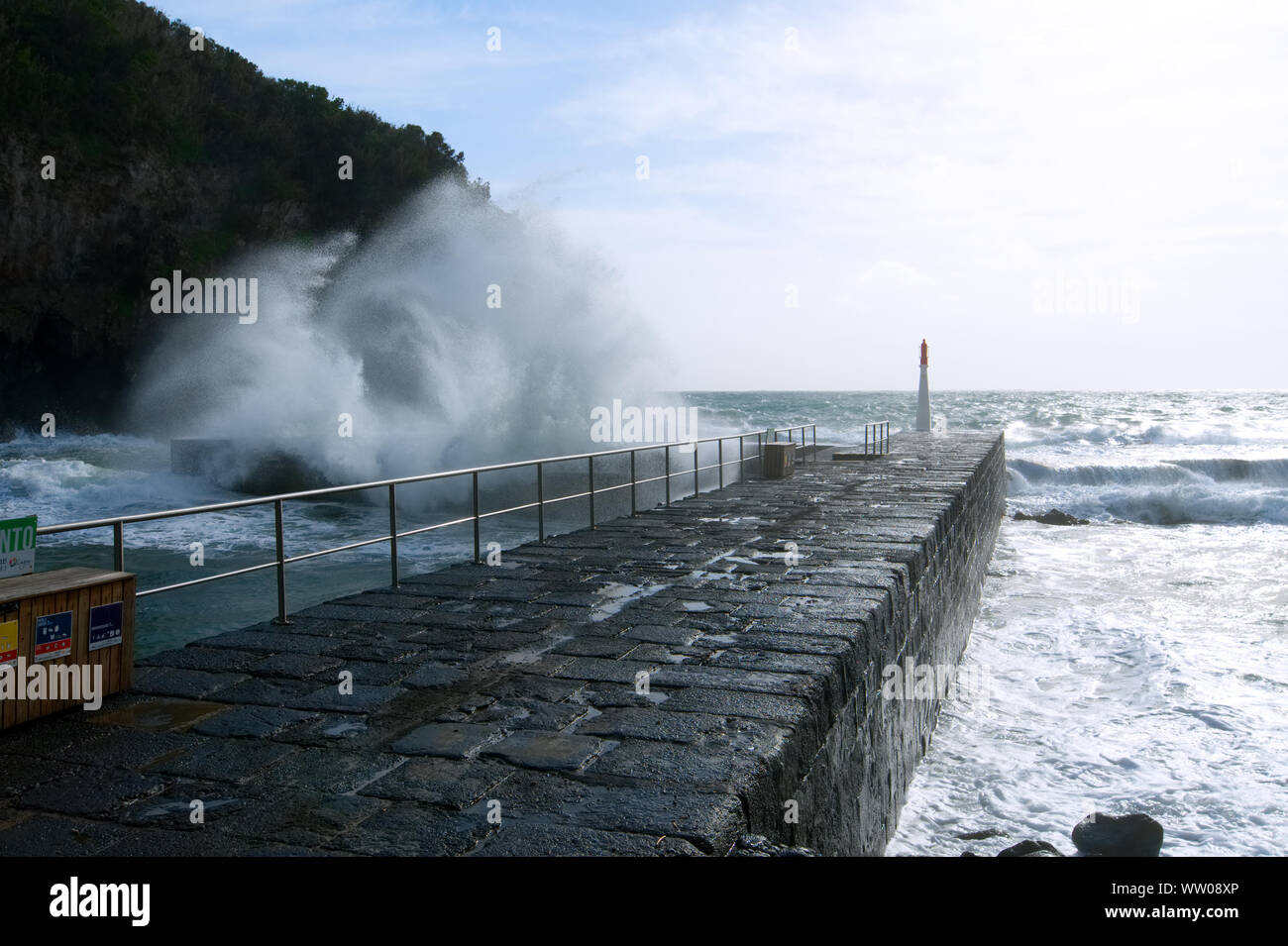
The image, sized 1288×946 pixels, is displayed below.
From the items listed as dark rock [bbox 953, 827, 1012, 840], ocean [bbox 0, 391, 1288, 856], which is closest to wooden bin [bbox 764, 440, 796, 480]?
ocean [bbox 0, 391, 1288, 856]

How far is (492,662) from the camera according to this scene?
14.8 ft

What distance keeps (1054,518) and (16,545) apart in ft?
65.6

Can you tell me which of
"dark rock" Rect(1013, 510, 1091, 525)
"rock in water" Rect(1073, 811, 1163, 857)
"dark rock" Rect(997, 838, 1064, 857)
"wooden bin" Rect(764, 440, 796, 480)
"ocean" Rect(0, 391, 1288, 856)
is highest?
"wooden bin" Rect(764, 440, 796, 480)

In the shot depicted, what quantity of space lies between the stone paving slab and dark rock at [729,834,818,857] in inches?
2.8

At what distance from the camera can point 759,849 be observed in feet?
8.95

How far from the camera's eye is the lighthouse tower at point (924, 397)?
25.5 meters

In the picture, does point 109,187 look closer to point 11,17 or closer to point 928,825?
point 11,17

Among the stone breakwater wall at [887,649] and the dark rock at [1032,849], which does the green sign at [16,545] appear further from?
the dark rock at [1032,849]

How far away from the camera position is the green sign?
3645 millimetres

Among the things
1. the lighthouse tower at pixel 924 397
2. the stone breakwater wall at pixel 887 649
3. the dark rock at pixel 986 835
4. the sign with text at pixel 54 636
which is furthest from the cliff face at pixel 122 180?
the dark rock at pixel 986 835

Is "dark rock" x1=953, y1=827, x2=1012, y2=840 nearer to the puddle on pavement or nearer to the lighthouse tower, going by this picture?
the puddle on pavement

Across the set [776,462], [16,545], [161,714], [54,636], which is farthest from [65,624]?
[776,462]
